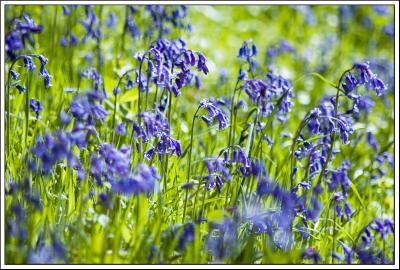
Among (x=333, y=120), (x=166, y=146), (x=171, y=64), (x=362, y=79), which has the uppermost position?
(x=171, y=64)

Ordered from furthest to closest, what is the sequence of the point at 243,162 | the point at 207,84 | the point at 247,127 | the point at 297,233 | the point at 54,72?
the point at 207,84, the point at 54,72, the point at 247,127, the point at 297,233, the point at 243,162

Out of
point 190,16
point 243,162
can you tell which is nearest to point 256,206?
point 243,162

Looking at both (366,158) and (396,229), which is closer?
(396,229)

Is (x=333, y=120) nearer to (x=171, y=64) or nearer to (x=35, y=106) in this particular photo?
(x=171, y=64)

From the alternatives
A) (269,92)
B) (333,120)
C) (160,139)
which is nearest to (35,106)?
(160,139)

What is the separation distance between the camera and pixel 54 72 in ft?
18.0

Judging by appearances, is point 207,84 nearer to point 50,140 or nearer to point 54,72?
point 54,72

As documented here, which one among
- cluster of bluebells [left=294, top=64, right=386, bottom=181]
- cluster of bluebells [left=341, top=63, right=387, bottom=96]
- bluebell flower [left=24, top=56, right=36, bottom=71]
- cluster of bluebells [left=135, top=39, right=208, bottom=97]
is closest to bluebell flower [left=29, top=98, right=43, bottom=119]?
bluebell flower [left=24, top=56, right=36, bottom=71]

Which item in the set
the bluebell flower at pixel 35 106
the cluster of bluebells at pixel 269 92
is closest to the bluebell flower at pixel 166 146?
the cluster of bluebells at pixel 269 92

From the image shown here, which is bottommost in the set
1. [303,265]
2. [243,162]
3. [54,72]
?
[303,265]

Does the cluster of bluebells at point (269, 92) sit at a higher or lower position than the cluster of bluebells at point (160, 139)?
higher

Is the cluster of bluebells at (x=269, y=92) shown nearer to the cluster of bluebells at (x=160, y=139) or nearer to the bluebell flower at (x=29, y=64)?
the cluster of bluebells at (x=160, y=139)

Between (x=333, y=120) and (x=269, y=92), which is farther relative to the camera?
(x=269, y=92)

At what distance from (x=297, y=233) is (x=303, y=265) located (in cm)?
63
